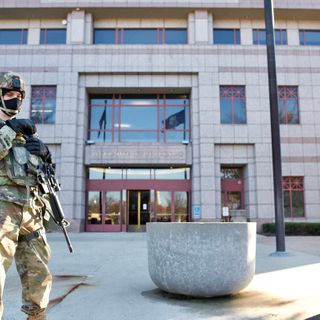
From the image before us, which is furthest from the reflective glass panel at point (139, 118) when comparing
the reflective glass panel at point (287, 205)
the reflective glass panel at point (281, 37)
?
the reflective glass panel at point (281, 37)

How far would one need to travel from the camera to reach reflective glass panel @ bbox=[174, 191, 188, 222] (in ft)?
68.7

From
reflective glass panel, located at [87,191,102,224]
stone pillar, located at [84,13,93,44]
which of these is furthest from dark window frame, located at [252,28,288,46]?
reflective glass panel, located at [87,191,102,224]

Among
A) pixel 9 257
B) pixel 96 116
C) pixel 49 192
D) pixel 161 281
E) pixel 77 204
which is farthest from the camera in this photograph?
pixel 96 116

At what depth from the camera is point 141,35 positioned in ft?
72.9

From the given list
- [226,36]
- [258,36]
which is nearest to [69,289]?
[226,36]

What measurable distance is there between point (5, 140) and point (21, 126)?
0.25 m

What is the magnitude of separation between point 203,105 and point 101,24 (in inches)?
328

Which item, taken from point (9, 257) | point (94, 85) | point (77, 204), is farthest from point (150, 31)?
point (9, 257)

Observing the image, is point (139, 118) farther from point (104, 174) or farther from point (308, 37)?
point (308, 37)

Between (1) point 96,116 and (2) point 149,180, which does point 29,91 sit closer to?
(1) point 96,116

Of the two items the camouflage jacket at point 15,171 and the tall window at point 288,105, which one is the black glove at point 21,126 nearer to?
the camouflage jacket at point 15,171

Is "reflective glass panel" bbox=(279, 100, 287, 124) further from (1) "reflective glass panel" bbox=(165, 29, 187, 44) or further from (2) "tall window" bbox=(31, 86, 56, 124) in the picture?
(2) "tall window" bbox=(31, 86, 56, 124)

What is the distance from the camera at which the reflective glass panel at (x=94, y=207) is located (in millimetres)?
21016

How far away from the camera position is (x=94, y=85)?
21.1m
